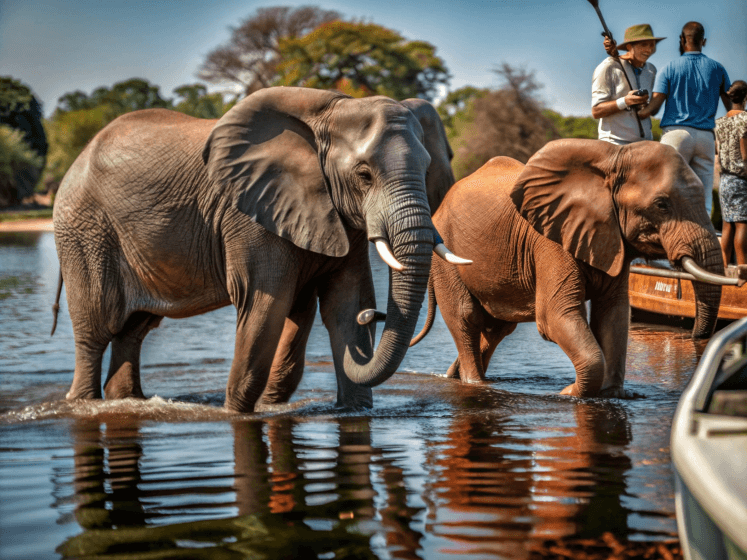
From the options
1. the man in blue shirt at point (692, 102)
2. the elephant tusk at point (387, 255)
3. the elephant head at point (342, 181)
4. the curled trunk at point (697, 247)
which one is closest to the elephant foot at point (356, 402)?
the elephant head at point (342, 181)

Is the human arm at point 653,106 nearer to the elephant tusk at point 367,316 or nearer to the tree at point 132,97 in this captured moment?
the elephant tusk at point 367,316

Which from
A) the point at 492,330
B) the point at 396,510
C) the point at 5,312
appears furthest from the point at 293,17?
the point at 396,510

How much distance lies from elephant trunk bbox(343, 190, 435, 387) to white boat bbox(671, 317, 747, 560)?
269 cm

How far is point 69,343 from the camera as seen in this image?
11.5 m

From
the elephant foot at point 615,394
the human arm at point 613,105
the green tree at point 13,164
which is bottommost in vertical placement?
the elephant foot at point 615,394

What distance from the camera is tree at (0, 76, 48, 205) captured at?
62.7 metres

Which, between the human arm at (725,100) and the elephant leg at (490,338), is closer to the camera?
the human arm at (725,100)

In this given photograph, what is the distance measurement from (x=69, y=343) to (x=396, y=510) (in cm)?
825

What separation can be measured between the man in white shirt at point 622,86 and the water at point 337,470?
1848 millimetres

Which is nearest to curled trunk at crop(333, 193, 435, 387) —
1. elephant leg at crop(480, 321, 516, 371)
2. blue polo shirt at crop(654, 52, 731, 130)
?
elephant leg at crop(480, 321, 516, 371)

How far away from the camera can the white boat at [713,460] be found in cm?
246

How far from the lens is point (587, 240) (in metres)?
6.84

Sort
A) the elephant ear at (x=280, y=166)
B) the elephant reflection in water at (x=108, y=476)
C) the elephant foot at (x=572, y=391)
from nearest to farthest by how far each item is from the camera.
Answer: the elephant reflection in water at (x=108, y=476)
the elephant ear at (x=280, y=166)
the elephant foot at (x=572, y=391)

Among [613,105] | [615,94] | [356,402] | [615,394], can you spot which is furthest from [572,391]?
[615,94]
